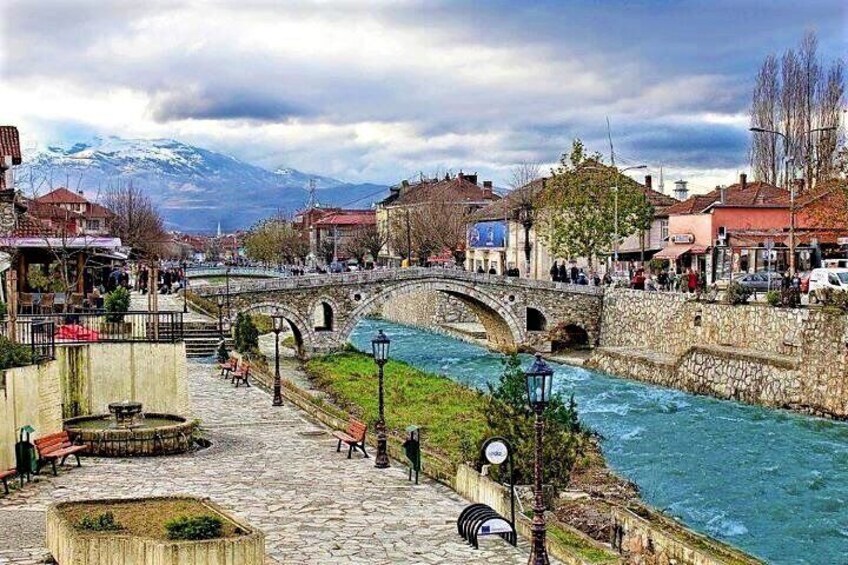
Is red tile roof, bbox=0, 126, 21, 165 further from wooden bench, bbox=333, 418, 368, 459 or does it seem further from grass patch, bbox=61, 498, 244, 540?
grass patch, bbox=61, 498, 244, 540

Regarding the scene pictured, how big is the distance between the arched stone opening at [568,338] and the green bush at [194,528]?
4486cm

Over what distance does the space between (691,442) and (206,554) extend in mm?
20742

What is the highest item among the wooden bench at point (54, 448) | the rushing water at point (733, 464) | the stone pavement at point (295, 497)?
the wooden bench at point (54, 448)

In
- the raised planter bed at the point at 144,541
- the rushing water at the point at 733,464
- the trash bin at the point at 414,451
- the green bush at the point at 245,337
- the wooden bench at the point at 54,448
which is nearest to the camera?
the raised planter bed at the point at 144,541

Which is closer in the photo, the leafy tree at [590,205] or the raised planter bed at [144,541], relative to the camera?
the raised planter bed at [144,541]

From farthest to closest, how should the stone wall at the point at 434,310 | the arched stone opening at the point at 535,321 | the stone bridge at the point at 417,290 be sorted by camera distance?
the stone wall at the point at 434,310 < the arched stone opening at the point at 535,321 < the stone bridge at the point at 417,290

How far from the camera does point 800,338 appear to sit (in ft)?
117

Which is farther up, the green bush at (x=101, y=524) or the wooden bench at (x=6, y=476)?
the green bush at (x=101, y=524)

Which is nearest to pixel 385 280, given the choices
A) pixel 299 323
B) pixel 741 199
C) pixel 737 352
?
pixel 299 323

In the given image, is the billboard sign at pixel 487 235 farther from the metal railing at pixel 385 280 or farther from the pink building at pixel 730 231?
the metal railing at pixel 385 280

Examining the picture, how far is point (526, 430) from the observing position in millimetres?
18688

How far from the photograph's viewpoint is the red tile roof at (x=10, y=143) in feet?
126

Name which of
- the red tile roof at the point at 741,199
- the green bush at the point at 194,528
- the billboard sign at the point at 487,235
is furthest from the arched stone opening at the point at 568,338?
the green bush at the point at 194,528

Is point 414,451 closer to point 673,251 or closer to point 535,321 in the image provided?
Answer: point 535,321
